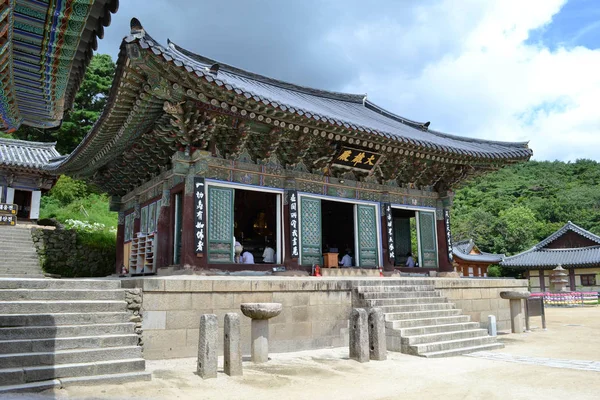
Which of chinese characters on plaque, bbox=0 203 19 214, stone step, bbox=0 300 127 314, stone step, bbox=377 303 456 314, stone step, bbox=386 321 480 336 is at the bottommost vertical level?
stone step, bbox=386 321 480 336

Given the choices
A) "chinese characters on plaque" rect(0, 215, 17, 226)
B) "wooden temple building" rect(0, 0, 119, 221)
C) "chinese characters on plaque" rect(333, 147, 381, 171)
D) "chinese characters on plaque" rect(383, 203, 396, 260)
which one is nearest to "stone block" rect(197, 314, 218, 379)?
"wooden temple building" rect(0, 0, 119, 221)

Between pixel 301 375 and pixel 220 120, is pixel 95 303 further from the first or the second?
pixel 220 120

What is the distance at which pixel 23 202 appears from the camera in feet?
83.6

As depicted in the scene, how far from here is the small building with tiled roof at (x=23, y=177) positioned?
78.4 feet

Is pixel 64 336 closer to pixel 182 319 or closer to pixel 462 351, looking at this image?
pixel 182 319

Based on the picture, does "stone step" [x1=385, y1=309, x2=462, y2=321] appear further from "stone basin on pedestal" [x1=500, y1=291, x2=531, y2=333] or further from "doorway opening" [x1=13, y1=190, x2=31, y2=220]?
"doorway opening" [x1=13, y1=190, x2=31, y2=220]

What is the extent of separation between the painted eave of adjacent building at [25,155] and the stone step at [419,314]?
1995 centimetres

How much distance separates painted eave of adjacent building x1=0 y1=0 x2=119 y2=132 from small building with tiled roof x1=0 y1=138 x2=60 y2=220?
19853 millimetres

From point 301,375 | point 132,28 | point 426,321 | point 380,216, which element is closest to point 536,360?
point 426,321

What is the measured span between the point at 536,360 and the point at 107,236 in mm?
18808

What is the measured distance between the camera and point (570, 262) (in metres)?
40.6

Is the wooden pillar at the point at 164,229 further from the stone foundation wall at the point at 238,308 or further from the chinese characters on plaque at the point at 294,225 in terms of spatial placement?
the stone foundation wall at the point at 238,308

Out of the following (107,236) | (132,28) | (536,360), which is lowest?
(536,360)

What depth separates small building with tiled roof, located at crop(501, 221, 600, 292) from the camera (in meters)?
40.6
